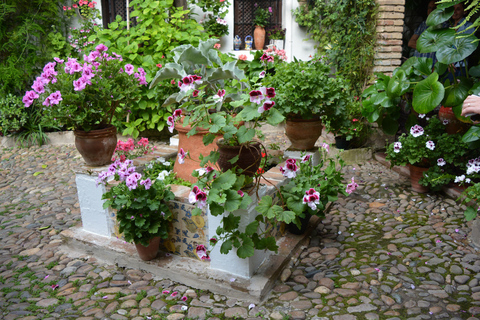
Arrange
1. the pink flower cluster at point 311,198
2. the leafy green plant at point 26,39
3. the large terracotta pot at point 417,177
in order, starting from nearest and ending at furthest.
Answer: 1. the pink flower cluster at point 311,198
2. the large terracotta pot at point 417,177
3. the leafy green plant at point 26,39

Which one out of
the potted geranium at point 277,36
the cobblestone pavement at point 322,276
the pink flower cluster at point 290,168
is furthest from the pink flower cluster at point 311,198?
the potted geranium at point 277,36

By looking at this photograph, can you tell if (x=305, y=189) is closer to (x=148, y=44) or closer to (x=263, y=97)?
(x=263, y=97)

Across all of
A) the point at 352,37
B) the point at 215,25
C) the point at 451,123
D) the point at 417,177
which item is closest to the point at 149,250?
the point at 417,177

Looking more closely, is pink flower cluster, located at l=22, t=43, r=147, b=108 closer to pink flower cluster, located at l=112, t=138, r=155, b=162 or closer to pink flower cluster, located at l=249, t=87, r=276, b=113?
pink flower cluster, located at l=112, t=138, r=155, b=162

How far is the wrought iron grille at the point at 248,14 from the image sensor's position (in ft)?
21.7

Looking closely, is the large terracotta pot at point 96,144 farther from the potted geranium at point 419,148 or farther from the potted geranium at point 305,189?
the potted geranium at point 419,148

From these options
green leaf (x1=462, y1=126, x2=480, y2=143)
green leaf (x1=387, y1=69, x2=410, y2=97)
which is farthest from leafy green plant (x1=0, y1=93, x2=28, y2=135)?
green leaf (x1=462, y1=126, x2=480, y2=143)

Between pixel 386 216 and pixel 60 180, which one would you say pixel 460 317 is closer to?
pixel 386 216

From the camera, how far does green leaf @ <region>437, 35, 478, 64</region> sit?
2514mm

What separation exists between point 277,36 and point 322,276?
16.4 ft

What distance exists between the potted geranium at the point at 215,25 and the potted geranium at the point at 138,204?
167 inches

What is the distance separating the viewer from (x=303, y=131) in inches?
131

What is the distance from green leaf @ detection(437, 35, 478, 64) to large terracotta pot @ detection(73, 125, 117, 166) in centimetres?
233

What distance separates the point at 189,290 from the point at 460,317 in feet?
4.94
